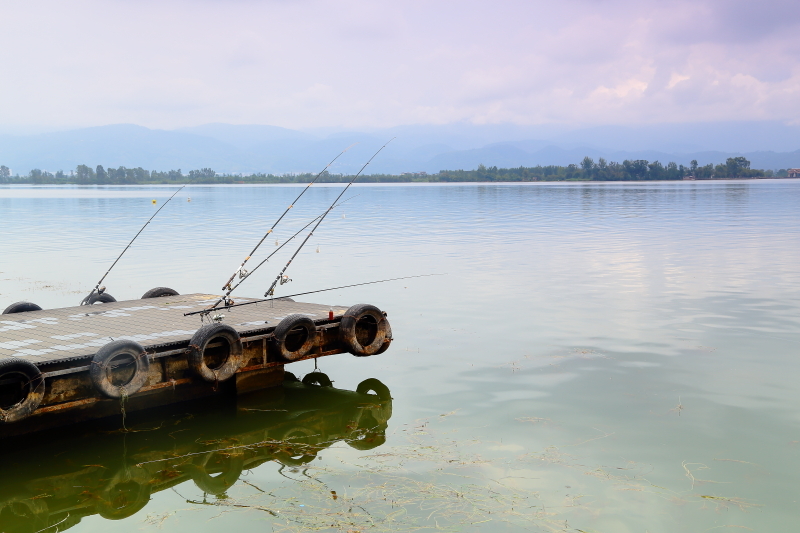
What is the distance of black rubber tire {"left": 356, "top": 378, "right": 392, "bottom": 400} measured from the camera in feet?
36.3

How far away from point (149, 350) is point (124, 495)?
200 cm

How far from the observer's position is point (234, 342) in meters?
9.95

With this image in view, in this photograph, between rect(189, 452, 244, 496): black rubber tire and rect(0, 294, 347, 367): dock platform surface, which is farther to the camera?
rect(0, 294, 347, 367): dock platform surface

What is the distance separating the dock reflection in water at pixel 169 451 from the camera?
7.66 meters

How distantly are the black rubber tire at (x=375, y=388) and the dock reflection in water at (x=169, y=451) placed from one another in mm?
48

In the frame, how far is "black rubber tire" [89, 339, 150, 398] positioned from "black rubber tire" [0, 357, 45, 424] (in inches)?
25.5

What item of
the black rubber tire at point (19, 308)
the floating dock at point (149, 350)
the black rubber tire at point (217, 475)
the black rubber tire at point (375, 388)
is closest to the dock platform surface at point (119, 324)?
the floating dock at point (149, 350)

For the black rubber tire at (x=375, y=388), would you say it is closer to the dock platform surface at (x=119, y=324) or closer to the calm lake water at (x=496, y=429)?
the calm lake water at (x=496, y=429)

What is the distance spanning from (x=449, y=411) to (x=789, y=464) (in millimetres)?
4231

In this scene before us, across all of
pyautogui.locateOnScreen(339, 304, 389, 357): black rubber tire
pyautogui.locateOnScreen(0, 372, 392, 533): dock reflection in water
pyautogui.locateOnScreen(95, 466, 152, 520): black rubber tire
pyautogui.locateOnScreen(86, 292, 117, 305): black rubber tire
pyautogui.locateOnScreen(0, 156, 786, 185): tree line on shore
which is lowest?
pyautogui.locateOnScreen(95, 466, 152, 520): black rubber tire

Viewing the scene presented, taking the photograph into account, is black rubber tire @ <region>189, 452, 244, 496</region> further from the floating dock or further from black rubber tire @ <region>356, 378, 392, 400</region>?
black rubber tire @ <region>356, 378, 392, 400</region>

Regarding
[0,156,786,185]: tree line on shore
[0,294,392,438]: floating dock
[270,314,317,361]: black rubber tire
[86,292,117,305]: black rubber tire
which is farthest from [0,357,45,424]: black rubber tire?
[0,156,786,185]: tree line on shore

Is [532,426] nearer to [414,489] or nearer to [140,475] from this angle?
[414,489]

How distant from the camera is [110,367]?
873cm
